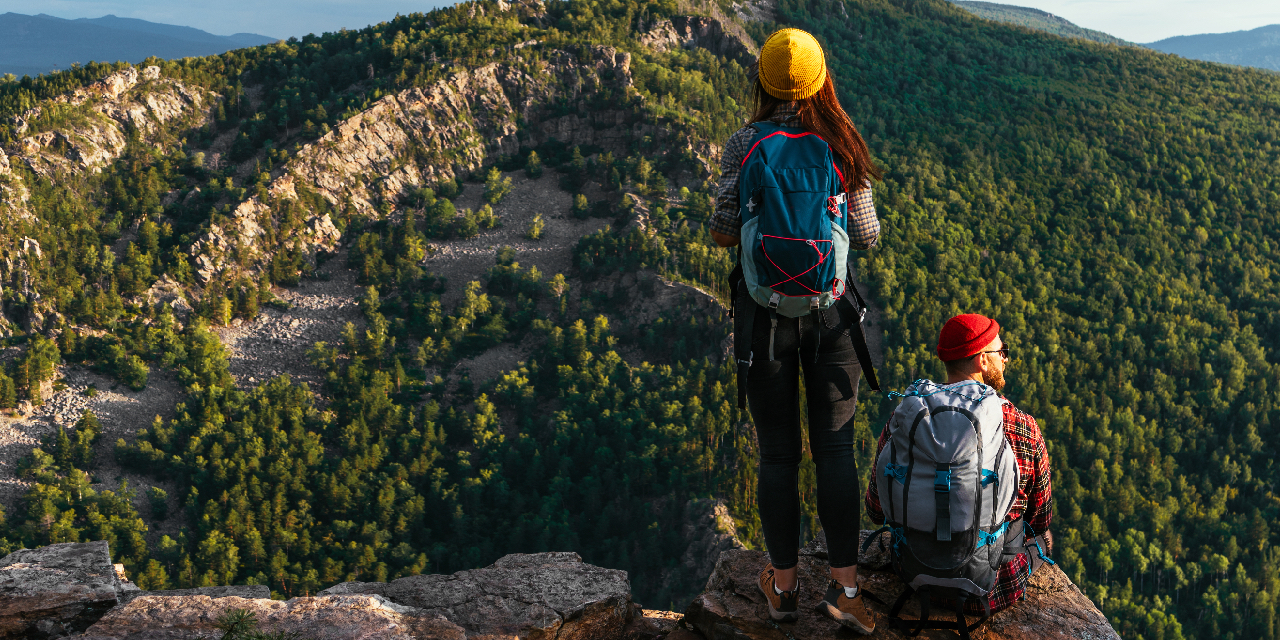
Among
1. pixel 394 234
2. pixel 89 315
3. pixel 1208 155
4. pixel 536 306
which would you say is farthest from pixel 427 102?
pixel 1208 155

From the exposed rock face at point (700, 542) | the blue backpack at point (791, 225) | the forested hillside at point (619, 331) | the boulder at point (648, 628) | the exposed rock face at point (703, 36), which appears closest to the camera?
the blue backpack at point (791, 225)

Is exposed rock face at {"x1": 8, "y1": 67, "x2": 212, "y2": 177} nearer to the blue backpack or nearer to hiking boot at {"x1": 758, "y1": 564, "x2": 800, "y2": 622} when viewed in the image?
the blue backpack

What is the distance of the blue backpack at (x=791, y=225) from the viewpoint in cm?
511

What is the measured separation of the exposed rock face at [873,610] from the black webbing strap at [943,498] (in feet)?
3.38

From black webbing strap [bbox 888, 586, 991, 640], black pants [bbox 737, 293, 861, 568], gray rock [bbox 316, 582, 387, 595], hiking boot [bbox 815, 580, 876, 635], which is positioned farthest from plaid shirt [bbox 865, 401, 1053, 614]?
gray rock [bbox 316, 582, 387, 595]

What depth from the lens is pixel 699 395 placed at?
3327 inches

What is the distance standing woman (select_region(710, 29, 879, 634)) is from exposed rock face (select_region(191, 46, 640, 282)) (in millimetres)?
98573

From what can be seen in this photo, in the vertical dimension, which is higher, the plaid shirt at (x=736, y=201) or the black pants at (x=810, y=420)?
the plaid shirt at (x=736, y=201)

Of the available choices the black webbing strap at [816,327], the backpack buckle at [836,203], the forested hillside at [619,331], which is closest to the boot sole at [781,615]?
the black webbing strap at [816,327]

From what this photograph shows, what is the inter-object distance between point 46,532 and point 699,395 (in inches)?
2509

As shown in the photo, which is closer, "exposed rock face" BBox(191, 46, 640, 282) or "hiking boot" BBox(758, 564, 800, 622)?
"hiking boot" BBox(758, 564, 800, 622)

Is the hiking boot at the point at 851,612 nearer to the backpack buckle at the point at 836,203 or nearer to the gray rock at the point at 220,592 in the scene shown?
the backpack buckle at the point at 836,203

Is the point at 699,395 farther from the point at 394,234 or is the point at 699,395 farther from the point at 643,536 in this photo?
the point at 394,234

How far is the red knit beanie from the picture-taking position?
5602 mm
